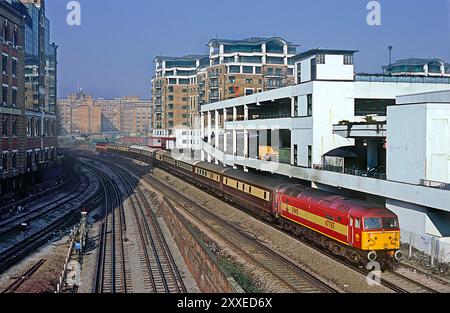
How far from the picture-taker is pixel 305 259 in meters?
21.3

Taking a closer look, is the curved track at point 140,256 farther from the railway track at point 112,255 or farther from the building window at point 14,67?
the building window at point 14,67

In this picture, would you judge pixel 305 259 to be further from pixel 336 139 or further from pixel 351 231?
pixel 336 139

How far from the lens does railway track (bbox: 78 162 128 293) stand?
62.6 feet

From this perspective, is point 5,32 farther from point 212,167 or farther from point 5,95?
point 212,167

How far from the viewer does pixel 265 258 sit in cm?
2169

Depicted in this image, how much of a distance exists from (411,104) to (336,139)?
367 inches

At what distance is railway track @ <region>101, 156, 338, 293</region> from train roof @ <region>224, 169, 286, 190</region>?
10.2 feet

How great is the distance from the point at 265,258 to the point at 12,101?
3367 cm

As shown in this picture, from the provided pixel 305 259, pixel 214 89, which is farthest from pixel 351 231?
pixel 214 89

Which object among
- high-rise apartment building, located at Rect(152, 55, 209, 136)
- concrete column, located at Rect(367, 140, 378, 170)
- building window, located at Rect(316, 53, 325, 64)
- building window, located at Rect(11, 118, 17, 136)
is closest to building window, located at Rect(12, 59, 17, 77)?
building window, located at Rect(11, 118, 17, 136)

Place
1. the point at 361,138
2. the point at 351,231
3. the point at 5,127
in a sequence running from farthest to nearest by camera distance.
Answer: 1. the point at 5,127
2. the point at 361,138
3. the point at 351,231

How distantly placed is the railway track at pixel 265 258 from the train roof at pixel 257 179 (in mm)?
3105

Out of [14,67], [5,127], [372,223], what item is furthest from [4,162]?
[372,223]

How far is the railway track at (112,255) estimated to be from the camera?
1909 cm
